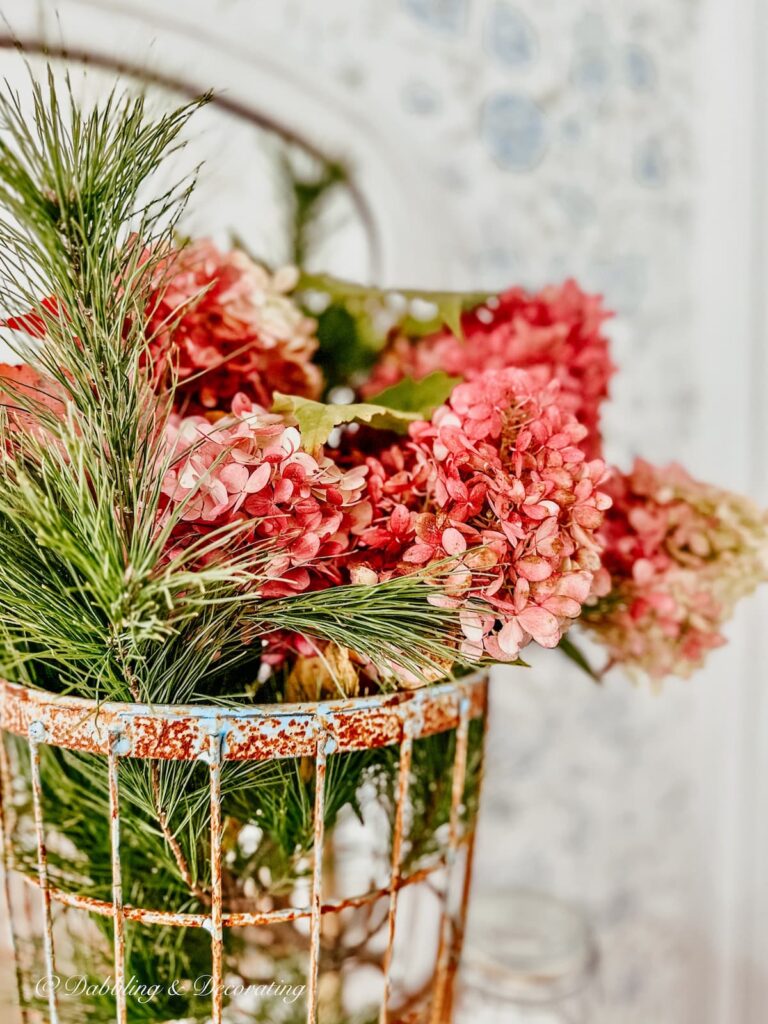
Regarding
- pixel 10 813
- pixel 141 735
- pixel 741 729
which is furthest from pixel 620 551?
pixel 741 729

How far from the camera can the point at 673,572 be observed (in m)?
0.54

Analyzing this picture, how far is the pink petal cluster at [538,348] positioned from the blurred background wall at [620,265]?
395 millimetres

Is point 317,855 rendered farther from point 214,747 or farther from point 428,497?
point 428,497

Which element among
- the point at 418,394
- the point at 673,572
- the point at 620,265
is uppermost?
the point at 620,265

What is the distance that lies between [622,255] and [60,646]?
3.15ft

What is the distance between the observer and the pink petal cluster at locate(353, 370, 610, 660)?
1.36 feet

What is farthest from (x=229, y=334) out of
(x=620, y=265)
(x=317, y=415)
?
(x=620, y=265)

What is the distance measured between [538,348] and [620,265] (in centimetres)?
64

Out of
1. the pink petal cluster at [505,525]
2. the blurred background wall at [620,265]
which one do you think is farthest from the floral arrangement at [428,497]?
the blurred background wall at [620,265]

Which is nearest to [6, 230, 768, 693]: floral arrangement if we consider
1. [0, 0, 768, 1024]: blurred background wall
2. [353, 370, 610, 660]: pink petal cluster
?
[353, 370, 610, 660]: pink petal cluster

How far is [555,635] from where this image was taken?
409mm

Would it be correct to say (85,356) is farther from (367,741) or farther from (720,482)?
(720,482)

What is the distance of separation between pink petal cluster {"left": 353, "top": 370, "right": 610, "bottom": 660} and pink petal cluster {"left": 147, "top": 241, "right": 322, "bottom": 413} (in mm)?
146

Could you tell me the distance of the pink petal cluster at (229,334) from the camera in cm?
51
